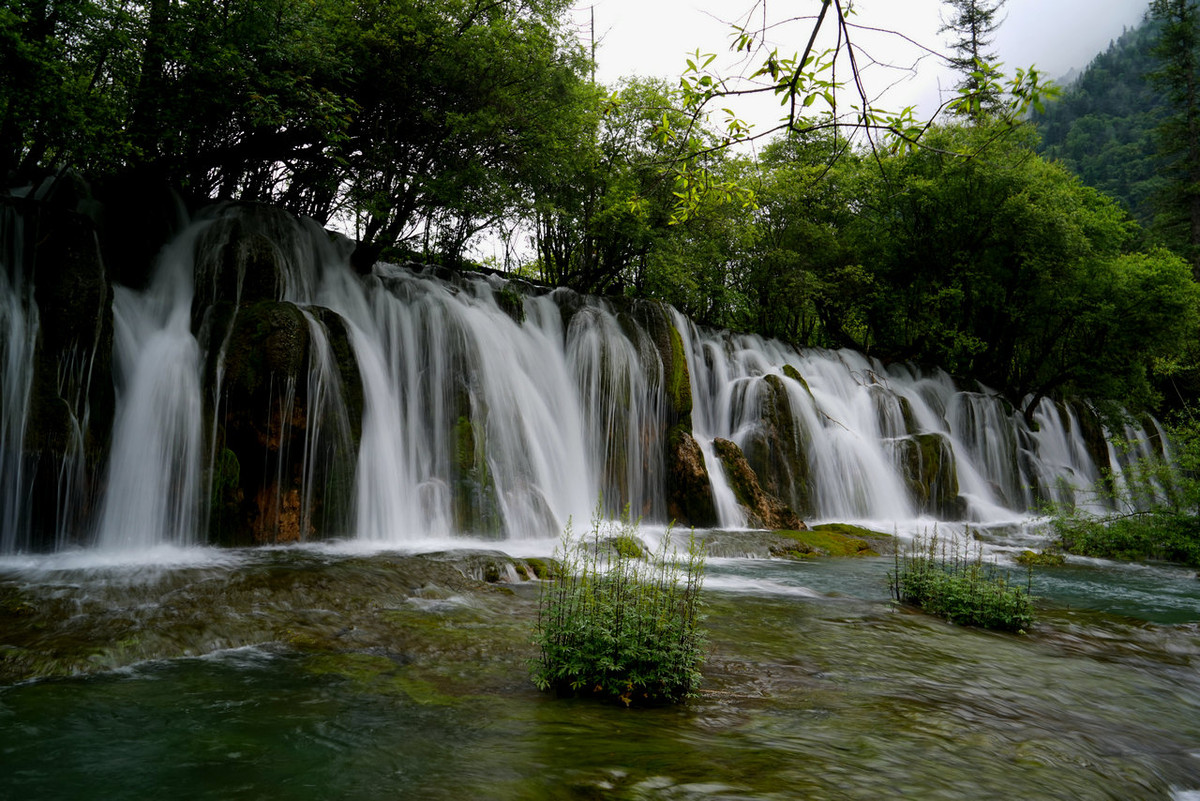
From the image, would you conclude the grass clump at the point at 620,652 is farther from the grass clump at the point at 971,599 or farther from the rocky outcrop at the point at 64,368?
the rocky outcrop at the point at 64,368

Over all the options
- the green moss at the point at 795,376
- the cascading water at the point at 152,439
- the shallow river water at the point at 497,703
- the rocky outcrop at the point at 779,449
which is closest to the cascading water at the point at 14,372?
the cascading water at the point at 152,439

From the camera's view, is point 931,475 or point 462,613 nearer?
point 462,613

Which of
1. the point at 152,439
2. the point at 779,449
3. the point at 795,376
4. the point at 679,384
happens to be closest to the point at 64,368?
the point at 152,439

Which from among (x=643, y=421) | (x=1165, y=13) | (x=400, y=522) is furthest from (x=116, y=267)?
(x=1165, y=13)

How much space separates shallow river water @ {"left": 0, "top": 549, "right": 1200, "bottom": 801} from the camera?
3.63 meters

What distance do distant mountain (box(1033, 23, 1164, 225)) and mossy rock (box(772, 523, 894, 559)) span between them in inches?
1070

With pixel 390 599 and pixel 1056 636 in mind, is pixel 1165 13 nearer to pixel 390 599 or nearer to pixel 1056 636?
pixel 1056 636

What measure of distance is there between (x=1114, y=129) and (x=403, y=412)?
97926mm

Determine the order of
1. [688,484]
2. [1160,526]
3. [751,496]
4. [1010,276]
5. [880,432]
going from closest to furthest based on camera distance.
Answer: [1160,526]
[688,484]
[751,496]
[880,432]
[1010,276]

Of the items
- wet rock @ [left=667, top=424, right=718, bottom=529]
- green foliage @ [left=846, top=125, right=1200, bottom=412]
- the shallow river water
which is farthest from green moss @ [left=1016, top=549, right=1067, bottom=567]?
green foliage @ [left=846, top=125, right=1200, bottom=412]

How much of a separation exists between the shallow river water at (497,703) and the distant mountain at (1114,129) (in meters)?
35.8

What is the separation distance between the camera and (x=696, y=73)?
370 centimetres

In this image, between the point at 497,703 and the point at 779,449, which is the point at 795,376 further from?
the point at 497,703

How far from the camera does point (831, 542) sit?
15.6 metres
